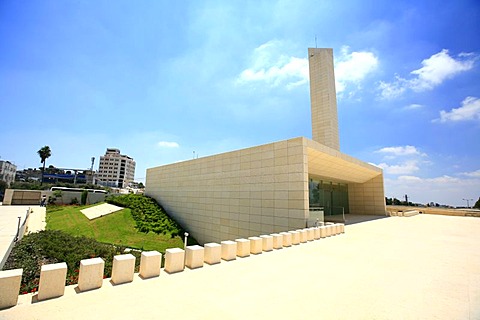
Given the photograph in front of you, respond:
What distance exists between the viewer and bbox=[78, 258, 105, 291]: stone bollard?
169 inches

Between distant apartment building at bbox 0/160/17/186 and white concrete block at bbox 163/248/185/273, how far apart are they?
93.8m

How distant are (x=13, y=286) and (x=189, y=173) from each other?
866 inches

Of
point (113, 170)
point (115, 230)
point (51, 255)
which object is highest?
point (113, 170)

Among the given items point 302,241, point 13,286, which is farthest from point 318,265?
point 13,286

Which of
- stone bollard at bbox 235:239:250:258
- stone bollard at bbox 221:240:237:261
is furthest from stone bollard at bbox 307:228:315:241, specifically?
stone bollard at bbox 221:240:237:261

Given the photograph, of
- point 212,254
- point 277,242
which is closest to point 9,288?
point 212,254

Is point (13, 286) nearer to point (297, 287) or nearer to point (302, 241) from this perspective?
point (297, 287)

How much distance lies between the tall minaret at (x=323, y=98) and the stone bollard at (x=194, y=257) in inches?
1013

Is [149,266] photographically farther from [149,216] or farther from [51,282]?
[149,216]

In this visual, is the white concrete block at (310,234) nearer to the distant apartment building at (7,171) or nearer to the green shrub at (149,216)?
the green shrub at (149,216)

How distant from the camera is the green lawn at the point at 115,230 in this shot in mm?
20188

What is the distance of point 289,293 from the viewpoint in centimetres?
449

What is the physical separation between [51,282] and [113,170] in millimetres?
117020

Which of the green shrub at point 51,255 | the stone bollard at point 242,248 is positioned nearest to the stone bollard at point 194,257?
the stone bollard at point 242,248
